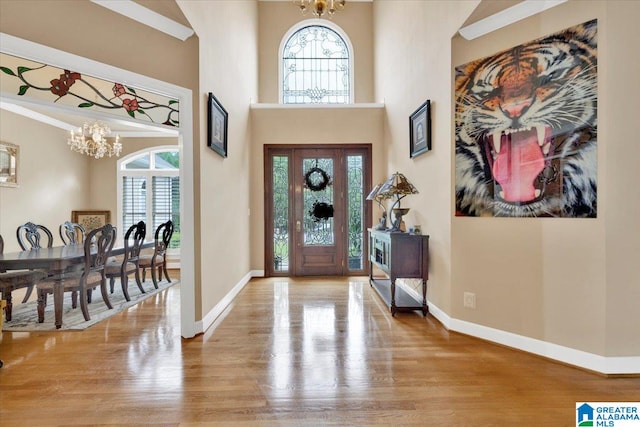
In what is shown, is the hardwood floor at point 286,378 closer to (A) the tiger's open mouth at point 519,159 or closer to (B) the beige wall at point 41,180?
(A) the tiger's open mouth at point 519,159

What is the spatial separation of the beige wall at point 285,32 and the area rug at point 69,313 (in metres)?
4.21

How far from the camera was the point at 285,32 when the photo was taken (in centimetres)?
611

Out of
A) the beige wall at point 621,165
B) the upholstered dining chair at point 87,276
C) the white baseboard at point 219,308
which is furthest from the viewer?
the upholstered dining chair at point 87,276

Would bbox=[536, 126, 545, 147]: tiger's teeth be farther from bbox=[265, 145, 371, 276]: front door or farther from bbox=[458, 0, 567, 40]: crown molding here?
bbox=[265, 145, 371, 276]: front door

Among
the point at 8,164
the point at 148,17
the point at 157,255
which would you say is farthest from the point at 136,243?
the point at 148,17

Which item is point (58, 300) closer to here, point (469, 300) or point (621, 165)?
point (469, 300)

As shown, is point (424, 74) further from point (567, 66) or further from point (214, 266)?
point (214, 266)

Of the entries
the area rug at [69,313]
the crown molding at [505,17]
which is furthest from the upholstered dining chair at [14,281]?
the crown molding at [505,17]

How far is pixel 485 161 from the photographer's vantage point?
283 centimetres

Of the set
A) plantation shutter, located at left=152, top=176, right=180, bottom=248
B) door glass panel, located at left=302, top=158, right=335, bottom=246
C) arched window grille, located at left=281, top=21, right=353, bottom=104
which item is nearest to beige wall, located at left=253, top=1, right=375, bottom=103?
arched window grille, located at left=281, top=21, right=353, bottom=104

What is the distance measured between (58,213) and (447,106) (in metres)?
7.21

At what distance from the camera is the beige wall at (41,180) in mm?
4988

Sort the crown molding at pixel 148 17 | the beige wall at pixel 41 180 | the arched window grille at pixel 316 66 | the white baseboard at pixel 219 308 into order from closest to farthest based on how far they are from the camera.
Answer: the crown molding at pixel 148 17, the white baseboard at pixel 219 308, the beige wall at pixel 41 180, the arched window grille at pixel 316 66

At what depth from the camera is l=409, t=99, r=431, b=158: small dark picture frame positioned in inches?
135
